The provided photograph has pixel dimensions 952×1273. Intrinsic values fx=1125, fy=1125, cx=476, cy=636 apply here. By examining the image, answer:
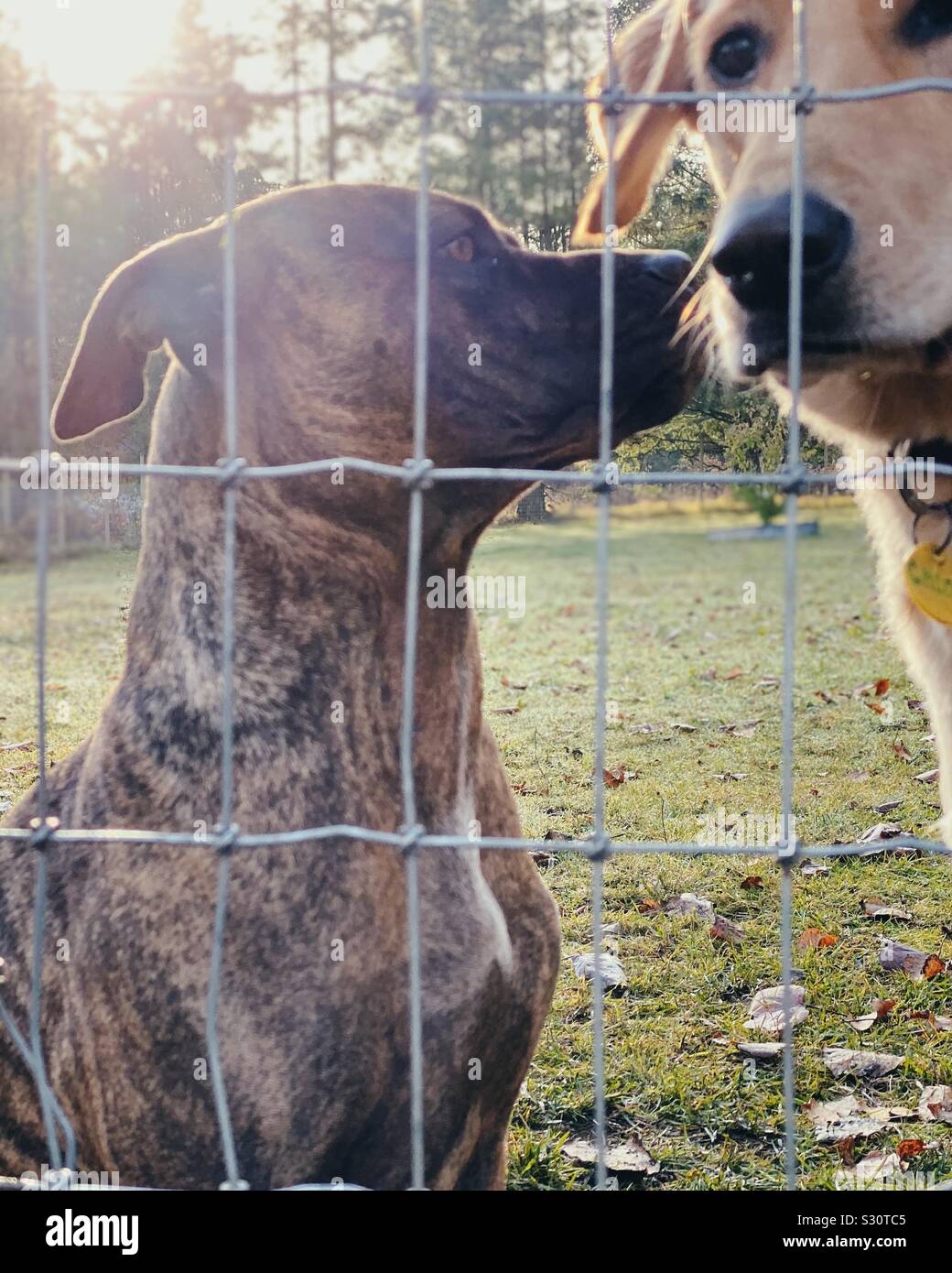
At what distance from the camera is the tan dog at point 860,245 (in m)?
1.60

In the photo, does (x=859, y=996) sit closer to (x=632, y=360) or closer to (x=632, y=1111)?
(x=632, y=1111)

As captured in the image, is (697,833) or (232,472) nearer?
(232,472)

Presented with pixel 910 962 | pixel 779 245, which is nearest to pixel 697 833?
pixel 910 962

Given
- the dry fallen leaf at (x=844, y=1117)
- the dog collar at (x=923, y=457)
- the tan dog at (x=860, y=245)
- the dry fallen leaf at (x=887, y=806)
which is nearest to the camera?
the tan dog at (x=860, y=245)

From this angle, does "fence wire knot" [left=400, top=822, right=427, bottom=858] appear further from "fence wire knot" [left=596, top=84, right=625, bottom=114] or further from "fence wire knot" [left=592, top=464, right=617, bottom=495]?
Answer: "fence wire knot" [left=596, top=84, right=625, bottom=114]

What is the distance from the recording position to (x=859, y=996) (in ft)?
9.66

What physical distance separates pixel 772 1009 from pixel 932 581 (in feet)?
5.11

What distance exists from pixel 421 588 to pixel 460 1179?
1086mm

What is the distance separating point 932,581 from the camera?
1740 millimetres

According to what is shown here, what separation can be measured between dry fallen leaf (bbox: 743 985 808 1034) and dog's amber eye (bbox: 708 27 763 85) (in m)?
2.08

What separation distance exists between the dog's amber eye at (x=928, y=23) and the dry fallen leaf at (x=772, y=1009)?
2.11 meters

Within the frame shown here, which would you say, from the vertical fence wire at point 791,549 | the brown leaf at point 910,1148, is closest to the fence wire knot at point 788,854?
the vertical fence wire at point 791,549

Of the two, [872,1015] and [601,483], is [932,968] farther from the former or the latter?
[601,483]

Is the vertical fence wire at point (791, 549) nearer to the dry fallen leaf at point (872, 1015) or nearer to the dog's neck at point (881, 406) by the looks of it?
the dog's neck at point (881, 406)
